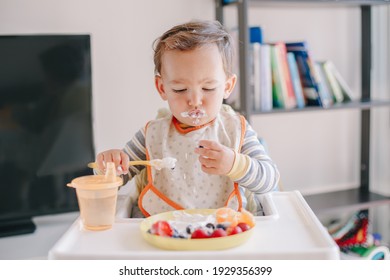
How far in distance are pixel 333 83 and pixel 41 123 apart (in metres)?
1.04

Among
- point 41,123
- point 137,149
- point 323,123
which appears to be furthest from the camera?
point 323,123

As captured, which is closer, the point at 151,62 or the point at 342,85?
the point at 151,62

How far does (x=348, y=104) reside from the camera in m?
1.92

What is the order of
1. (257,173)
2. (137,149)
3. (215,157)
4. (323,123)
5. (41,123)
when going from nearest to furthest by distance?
(215,157) → (257,173) → (137,149) → (41,123) → (323,123)

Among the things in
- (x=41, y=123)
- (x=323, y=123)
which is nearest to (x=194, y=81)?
(x=41, y=123)

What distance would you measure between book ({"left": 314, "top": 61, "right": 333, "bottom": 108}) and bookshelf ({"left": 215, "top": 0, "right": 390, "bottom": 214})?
0.04m

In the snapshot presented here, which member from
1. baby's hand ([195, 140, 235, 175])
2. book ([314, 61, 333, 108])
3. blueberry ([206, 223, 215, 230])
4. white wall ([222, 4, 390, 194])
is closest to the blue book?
white wall ([222, 4, 390, 194])

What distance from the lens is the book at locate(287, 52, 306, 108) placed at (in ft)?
6.00

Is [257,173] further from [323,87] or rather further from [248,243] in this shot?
[323,87]

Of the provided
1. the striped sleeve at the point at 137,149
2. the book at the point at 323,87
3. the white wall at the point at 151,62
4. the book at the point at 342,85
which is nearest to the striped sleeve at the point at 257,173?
the striped sleeve at the point at 137,149

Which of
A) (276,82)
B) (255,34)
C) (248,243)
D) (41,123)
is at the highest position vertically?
(255,34)

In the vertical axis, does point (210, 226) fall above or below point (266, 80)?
below
